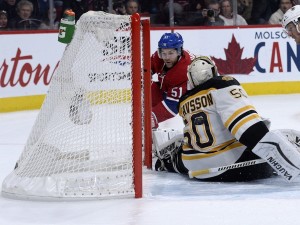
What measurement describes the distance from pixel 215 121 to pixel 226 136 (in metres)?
0.10

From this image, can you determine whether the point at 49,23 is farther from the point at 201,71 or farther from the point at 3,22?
the point at 201,71

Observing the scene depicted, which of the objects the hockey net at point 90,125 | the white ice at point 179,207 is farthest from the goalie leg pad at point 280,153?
the hockey net at point 90,125

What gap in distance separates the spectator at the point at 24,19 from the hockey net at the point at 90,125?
178 inches

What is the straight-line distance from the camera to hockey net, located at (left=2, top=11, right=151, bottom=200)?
14.4ft

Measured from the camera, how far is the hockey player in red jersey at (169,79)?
221 inches

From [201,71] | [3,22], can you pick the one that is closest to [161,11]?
[3,22]

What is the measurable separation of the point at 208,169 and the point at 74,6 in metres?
5.28

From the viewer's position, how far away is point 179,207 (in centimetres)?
406

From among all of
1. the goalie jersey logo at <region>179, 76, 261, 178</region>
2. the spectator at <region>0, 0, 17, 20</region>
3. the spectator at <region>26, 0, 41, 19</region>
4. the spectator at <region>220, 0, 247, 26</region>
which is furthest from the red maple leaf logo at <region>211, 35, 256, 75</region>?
the goalie jersey logo at <region>179, 76, 261, 178</region>

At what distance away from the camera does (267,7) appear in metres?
10.5

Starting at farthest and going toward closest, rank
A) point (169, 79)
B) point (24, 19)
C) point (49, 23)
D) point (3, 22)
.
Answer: point (49, 23) → point (24, 19) → point (3, 22) → point (169, 79)

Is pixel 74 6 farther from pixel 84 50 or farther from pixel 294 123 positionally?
pixel 84 50

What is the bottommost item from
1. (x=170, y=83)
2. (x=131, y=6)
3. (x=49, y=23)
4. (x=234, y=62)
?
(x=234, y=62)

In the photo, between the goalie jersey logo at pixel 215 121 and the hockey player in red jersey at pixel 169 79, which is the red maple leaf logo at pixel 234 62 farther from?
the goalie jersey logo at pixel 215 121
